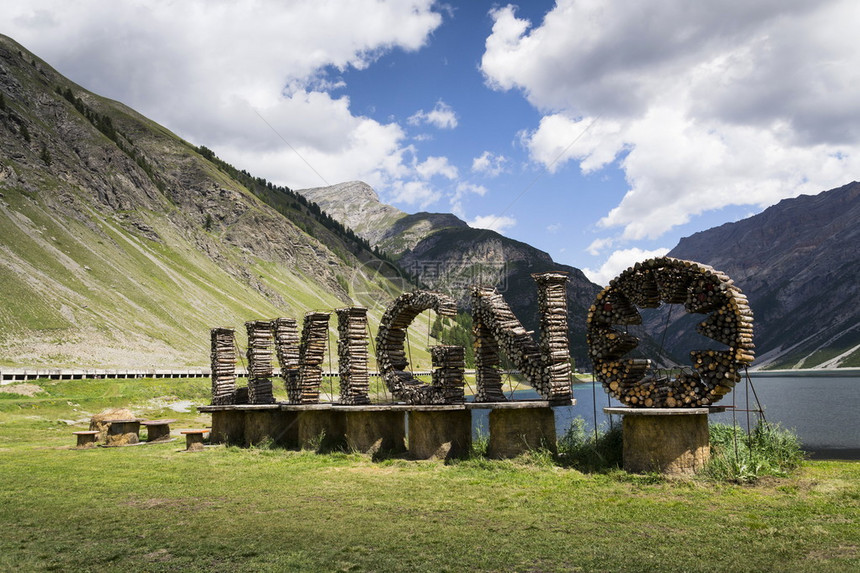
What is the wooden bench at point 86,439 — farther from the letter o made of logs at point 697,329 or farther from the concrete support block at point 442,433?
the letter o made of logs at point 697,329

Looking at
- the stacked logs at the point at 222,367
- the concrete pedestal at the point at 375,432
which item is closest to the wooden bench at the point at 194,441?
the stacked logs at the point at 222,367

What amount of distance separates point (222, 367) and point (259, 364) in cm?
375

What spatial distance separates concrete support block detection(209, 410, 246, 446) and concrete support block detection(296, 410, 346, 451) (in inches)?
212

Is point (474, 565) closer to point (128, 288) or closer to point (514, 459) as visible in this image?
point (514, 459)

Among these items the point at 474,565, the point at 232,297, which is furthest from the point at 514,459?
the point at 232,297

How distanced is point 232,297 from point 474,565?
155m

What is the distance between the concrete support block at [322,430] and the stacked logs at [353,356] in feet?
4.62

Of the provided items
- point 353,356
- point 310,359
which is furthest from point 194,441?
point 353,356

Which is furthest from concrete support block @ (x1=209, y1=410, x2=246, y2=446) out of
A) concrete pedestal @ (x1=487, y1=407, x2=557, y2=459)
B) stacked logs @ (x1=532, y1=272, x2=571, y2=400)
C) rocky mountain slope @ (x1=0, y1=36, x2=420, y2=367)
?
rocky mountain slope @ (x1=0, y1=36, x2=420, y2=367)

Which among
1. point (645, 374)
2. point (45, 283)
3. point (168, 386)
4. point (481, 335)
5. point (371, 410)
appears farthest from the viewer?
point (45, 283)

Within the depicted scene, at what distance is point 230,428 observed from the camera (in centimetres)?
3256

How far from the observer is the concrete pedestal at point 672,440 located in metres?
17.5

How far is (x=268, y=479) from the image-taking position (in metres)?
21.3

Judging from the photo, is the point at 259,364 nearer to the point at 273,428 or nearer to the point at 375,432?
the point at 273,428
